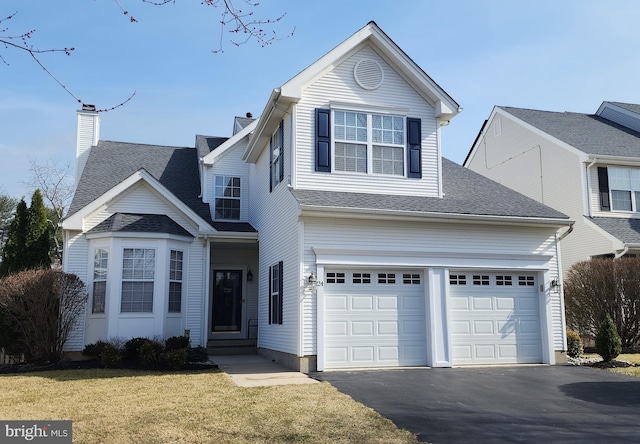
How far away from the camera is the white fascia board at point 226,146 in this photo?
17531 millimetres

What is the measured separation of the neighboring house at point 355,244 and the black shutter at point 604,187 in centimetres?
606

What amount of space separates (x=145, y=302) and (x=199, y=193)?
192 inches

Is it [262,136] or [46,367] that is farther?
[262,136]

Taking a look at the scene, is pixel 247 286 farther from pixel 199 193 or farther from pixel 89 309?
pixel 89 309

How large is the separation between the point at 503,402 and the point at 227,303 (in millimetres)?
10560

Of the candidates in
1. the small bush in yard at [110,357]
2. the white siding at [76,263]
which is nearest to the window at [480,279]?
the small bush in yard at [110,357]

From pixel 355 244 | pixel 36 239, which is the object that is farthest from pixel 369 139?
pixel 36 239

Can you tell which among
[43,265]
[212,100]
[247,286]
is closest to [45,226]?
[43,265]

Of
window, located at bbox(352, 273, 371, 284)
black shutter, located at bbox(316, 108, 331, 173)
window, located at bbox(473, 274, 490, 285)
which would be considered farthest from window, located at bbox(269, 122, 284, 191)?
window, located at bbox(473, 274, 490, 285)

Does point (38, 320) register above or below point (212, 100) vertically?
below

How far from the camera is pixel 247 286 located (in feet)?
56.9

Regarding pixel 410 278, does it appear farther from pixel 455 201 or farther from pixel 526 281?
pixel 526 281

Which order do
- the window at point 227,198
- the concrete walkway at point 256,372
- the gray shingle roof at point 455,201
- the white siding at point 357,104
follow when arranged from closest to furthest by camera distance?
the concrete walkway at point 256,372 → the gray shingle roof at point 455,201 → the white siding at point 357,104 → the window at point 227,198

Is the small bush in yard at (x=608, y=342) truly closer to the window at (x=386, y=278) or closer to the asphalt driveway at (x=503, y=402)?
the asphalt driveway at (x=503, y=402)
